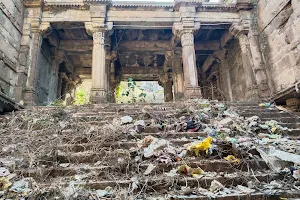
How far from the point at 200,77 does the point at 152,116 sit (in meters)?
9.15

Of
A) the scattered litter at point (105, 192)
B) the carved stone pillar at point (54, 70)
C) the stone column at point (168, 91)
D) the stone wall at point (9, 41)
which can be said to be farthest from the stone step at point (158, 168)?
the stone column at point (168, 91)

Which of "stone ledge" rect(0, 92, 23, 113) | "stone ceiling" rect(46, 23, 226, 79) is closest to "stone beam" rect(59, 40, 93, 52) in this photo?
"stone ceiling" rect(46, 23, 226, 79)

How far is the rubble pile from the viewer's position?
7.13ft

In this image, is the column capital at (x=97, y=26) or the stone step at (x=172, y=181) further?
the column capital at (x=97, y=26)

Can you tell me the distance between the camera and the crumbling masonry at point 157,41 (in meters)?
6.52

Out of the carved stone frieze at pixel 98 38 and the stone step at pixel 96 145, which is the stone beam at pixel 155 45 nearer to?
the carved stone frieze at pixel 98 38

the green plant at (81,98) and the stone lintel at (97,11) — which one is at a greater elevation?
the stone lintel at (97,11)

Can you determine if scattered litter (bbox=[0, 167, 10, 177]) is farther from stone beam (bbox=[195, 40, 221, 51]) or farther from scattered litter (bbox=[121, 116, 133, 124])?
stone beam (bbox=[195, 40, 221, 51])

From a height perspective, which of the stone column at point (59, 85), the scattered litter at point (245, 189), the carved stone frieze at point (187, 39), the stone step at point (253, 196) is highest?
the carved stone frieze at point (187, 39)

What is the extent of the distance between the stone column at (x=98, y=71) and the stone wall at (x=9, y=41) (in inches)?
100.0

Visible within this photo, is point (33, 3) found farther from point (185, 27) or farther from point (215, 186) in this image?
point (215, 186)

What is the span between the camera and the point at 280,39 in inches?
262

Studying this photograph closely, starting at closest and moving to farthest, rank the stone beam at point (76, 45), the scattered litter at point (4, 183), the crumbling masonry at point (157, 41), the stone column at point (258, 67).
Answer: the scattered litter at point (4, 183), the crumbling masonry at point (157, 41), the stone column at point (258, 67), the stone beam at point (76, 45)

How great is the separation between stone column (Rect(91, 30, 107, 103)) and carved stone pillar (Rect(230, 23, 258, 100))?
503cm
